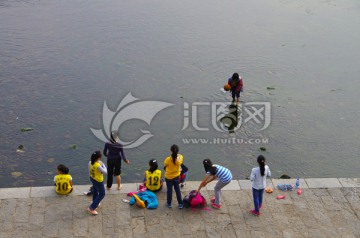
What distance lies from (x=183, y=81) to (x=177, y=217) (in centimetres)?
707

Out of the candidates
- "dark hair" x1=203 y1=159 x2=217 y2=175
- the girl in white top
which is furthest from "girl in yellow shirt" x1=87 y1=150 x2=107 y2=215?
the girl in white top

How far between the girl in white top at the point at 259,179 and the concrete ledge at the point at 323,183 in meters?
1.78

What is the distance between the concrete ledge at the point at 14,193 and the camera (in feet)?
32.4

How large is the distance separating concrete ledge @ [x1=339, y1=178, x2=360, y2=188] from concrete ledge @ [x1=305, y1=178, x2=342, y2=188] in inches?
4.3

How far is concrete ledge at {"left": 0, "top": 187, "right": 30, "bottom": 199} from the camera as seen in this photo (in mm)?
9867

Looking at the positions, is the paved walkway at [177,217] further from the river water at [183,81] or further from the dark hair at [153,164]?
the river water at [183,81]

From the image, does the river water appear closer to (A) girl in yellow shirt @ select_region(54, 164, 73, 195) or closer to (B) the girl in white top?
(A) girl in yellow shirt @ select_region(54, 164, 73, 195)

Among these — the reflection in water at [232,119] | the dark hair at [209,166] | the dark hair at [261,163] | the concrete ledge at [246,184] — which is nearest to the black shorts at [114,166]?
the dark hair at [209,166]

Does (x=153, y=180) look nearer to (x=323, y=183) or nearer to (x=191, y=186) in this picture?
(x=191, y=186)

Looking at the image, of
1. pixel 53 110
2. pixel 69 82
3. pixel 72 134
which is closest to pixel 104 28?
pixel 69 82

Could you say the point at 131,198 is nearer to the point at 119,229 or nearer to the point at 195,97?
the point at 119,229

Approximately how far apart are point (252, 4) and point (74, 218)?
660 inches

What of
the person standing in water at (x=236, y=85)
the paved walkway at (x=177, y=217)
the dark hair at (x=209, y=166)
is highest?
the person standing in water at (x=236, y=85)

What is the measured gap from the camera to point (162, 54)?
17688mm
